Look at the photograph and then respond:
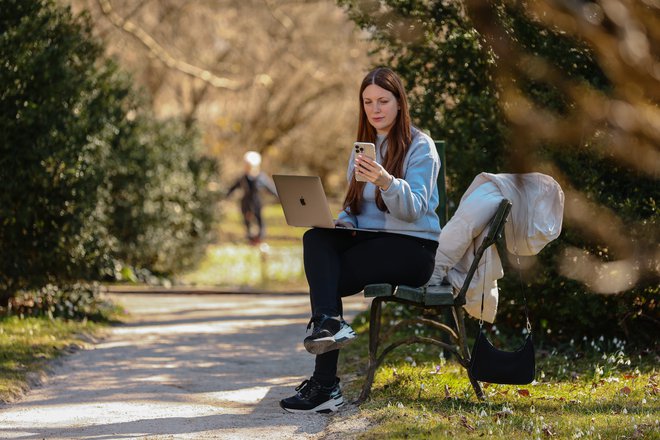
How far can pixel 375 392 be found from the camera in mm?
5969

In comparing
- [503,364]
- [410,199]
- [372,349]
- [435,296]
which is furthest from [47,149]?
[503,364]

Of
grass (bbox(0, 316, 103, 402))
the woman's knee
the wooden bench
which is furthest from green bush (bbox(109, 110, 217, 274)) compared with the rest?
the wooden bench

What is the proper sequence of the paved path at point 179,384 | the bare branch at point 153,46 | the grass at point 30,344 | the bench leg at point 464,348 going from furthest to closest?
1. the bare branch at point 153,46
2. the grass at point 30,344
3. the bench leg at point 464,348
4. the paved path at point 179,384

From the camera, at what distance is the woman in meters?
5.50

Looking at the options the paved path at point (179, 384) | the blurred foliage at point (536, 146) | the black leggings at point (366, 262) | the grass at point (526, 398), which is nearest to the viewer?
the grass at point (526, 398)

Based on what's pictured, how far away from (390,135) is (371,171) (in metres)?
0.62

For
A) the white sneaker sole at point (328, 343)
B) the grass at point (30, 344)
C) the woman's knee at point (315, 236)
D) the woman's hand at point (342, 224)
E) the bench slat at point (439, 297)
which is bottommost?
the grass at point (30, 344)

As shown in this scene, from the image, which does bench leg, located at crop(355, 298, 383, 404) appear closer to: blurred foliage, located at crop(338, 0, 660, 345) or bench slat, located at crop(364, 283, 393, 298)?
bench slat, located at crop(364, 283, 393, 298)

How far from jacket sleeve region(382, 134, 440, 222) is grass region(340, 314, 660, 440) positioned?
102cm

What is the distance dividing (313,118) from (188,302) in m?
16.1

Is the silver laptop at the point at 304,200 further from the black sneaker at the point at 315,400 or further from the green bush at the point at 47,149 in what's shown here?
the green bush at the point at 47,149

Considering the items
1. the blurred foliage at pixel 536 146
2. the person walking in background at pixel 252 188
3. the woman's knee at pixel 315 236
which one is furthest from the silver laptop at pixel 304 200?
the person walking in background at pixel 252 188

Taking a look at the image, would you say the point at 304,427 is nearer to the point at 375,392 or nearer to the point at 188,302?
the point at 375,392

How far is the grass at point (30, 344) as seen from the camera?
6.51 meters
